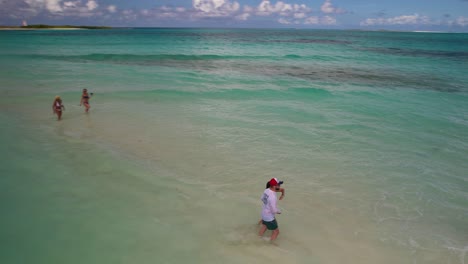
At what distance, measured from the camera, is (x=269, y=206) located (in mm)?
7645

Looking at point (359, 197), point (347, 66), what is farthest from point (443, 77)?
point (359, 197)

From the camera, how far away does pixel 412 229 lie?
865 centimetres

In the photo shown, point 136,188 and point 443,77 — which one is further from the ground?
point 443,77

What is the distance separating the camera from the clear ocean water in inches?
305

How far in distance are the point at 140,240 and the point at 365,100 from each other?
20140 millimetres

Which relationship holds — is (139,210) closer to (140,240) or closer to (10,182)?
(140,240)

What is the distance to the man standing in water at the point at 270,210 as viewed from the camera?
7504 millimetres

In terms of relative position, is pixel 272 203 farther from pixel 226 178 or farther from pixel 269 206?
pixel 226 178

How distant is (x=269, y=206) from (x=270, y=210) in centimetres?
11

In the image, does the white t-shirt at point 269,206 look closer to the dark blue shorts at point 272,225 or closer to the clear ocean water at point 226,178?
the dark blue shorts at point 272,225

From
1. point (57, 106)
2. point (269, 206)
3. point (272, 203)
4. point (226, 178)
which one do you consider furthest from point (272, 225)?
point (57, 106)

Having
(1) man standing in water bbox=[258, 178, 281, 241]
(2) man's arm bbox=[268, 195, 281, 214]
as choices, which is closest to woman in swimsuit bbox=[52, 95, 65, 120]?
(1) man standing in water bbox=[258, 178, 281, 241]

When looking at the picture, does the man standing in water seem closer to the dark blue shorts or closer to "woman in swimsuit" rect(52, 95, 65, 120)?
the dark blue shorts

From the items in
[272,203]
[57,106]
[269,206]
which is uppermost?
[57,106]
